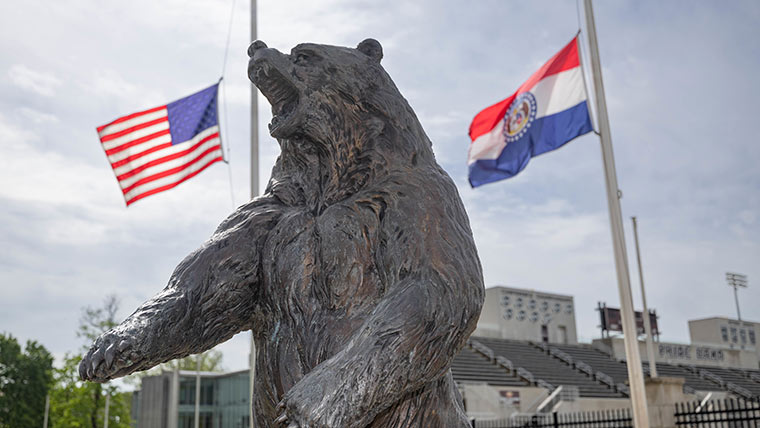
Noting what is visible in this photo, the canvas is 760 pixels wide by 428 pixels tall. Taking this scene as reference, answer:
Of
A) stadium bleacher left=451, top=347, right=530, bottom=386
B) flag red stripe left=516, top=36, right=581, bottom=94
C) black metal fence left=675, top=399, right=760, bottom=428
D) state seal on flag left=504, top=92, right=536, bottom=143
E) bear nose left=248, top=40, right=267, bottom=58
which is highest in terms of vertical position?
flag red stripe left=516, top=36, right=581, bottom=94

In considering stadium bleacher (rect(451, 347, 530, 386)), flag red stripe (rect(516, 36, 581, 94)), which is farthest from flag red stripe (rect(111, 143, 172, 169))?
stadium bleacher (rect(451, 347, 530, 386))

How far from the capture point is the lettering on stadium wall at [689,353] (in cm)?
3288

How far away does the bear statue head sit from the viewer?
4.82 ft

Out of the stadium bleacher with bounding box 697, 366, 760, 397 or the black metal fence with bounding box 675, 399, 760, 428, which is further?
the stadium bleacher with bounding box 697, 366, 760, 397

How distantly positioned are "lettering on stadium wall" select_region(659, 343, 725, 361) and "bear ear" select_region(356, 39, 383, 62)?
34.5 m

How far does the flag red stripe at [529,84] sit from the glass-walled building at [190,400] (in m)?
17.4

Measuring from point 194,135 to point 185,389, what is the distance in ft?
64.1

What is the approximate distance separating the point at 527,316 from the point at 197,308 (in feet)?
106

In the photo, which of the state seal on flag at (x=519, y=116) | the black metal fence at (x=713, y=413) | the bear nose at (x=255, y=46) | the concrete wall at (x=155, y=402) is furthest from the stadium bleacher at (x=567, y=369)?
the bear nose at (x=255, y=46)

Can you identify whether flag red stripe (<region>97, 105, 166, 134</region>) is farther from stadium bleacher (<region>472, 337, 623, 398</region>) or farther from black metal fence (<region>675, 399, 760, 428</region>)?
stadium bleacher (<region>472, 337, 623, 398</region>)

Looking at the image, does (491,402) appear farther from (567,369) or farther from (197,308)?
(197,308)

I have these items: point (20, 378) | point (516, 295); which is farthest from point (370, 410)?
point (20, 378)

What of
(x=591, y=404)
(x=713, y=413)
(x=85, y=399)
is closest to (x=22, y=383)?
(x=85, y=399)

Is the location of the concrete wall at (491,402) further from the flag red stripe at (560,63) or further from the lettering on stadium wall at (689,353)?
the lettering on stadium wall at (689,353)
